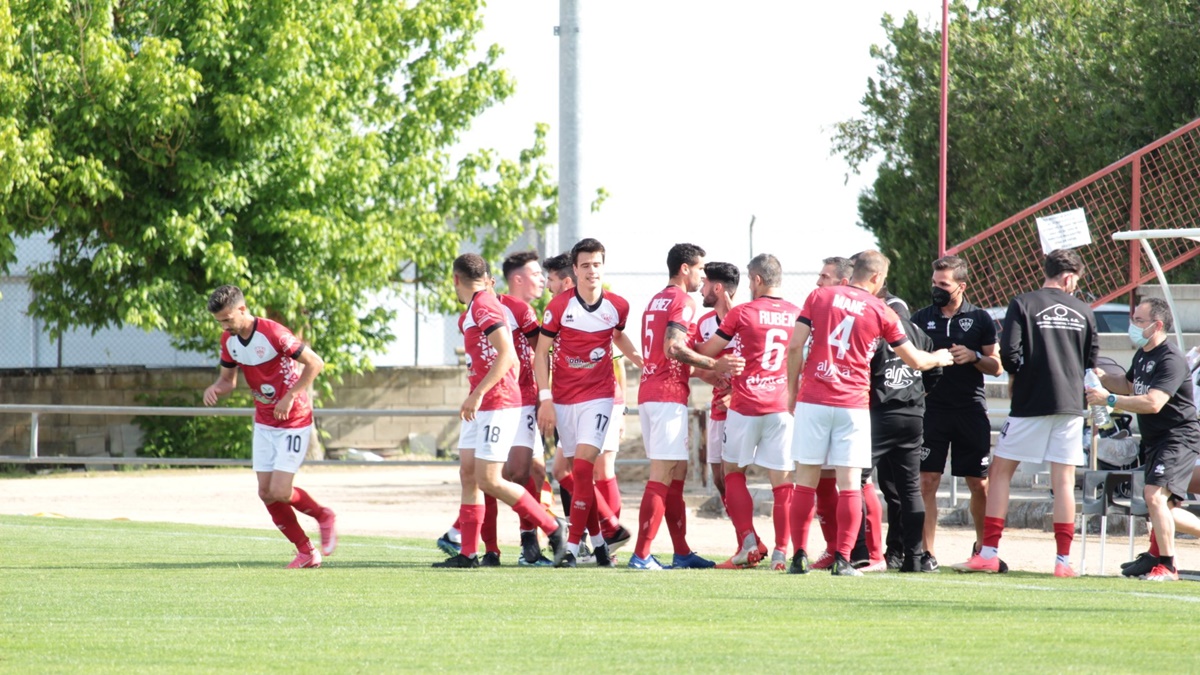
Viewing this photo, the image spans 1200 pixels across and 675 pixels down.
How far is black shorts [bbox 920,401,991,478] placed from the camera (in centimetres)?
1012

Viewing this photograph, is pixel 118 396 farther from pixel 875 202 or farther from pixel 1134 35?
pixel 1134 35

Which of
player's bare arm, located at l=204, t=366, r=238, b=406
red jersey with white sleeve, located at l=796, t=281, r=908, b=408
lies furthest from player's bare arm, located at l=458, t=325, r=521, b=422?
player's bare arm, located at l=204, t=366, r=238, b=406

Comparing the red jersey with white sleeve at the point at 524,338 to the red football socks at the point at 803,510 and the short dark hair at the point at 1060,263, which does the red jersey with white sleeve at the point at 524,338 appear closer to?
the red football socks at the point at 803,510

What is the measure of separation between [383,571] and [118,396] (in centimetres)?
1830

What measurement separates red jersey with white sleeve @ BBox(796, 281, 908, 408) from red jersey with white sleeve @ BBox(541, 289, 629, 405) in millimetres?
1325

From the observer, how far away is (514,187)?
1082 inches

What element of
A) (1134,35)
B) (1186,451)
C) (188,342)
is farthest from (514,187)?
(1186,451)

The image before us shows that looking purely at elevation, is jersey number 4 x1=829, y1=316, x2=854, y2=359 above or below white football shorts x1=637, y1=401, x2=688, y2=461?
above

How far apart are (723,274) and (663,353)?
3.20ft

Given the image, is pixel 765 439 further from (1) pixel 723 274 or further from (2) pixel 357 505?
(2) pixel 357 505

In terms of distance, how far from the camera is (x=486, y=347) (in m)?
9.68

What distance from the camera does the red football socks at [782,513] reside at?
958 cm

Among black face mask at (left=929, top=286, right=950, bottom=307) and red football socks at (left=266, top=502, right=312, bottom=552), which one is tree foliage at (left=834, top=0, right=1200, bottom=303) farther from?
red football socks at (left=266, top=502, right=312, bottom=552)

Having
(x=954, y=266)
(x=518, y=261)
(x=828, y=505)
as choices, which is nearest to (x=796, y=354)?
(x=828, y=505)
